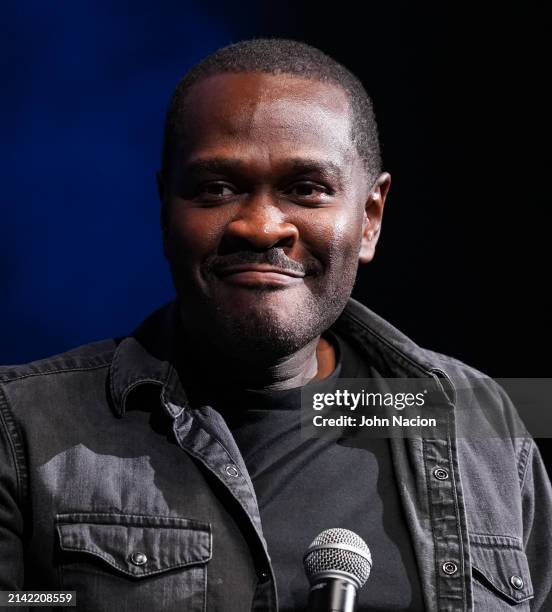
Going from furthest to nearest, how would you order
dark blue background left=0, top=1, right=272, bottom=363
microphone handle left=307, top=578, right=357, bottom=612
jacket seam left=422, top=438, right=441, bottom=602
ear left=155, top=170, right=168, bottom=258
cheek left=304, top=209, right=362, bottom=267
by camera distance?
dark blue background left=0, top=1, right=272, bottom=363
ear left=155, top=170, right=168, bottom=258
cheek left=304, top=209, right=362, bottom=267
jacket seam left=422, top=438, right=441, bottom=602
microphone handle left=307, top=578, right=357, bottom=612

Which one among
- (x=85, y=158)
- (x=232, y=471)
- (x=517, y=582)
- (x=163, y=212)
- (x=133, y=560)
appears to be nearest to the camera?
(x=133, y=560)

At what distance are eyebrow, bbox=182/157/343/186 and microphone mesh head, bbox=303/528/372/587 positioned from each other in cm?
72

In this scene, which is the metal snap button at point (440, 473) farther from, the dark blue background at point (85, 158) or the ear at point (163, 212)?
the dark blue background at point (85, 158)

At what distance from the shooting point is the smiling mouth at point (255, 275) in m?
1.77

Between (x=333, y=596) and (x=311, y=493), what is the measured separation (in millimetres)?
597

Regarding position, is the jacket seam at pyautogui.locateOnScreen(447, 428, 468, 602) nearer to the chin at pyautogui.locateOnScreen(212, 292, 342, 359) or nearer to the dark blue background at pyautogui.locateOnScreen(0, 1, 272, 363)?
the chin at pyautogui.locateOnScreen(212, 292, 342, 359)

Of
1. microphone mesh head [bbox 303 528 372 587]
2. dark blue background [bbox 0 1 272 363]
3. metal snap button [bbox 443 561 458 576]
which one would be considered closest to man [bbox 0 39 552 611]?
metal snap button [bbox 443 561 458 576]

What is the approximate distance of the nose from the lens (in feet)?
5.78

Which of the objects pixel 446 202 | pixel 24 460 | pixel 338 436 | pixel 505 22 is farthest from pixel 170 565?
pixel 505 22

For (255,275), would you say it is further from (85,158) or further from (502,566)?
(85,158)

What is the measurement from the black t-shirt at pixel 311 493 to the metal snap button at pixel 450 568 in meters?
0.06

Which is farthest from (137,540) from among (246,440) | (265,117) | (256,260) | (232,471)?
(265,117)

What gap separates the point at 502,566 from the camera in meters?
1.82

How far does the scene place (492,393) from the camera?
7.02 ft
